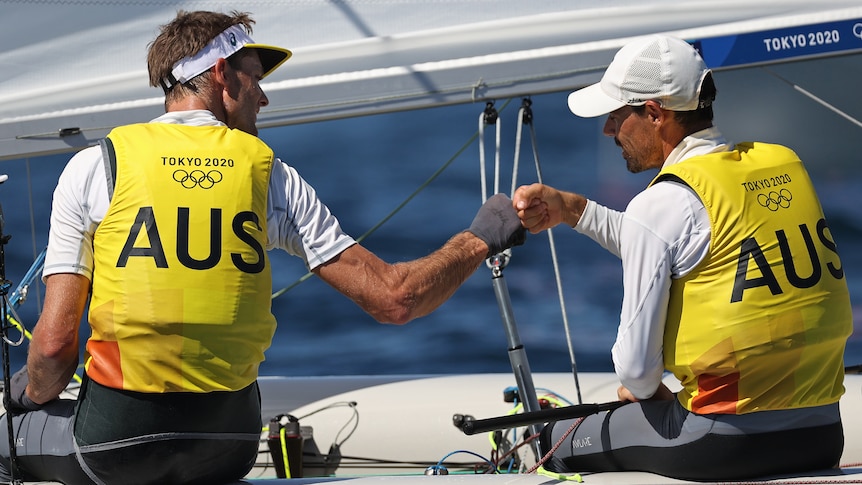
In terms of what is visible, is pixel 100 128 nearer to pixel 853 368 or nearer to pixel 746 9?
pixel 746 9

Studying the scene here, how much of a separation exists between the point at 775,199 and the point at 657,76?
28 centimetres

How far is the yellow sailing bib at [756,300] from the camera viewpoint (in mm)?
1900

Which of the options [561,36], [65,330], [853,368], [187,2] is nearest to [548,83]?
[561,36]

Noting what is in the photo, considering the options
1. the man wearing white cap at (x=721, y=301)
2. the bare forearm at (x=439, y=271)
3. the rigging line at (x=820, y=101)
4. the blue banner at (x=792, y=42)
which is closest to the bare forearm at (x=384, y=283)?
the bare forearm at (x=439, y=271)

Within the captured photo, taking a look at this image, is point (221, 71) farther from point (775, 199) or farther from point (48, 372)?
point (775, 199)

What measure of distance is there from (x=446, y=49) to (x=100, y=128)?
89cm

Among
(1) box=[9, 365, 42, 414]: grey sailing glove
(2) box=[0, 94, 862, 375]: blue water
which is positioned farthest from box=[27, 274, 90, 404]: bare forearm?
(2) box=[0, 94, 862, 375]: blue water

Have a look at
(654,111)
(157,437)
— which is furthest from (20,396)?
(654,111)

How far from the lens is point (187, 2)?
326 cm

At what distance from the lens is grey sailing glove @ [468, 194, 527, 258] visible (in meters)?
2.19

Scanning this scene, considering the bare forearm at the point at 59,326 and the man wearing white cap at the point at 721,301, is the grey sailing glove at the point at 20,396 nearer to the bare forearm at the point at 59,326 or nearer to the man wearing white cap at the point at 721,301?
the bare forearm at the point at 59,326

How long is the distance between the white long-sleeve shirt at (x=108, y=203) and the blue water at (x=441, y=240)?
2773mm

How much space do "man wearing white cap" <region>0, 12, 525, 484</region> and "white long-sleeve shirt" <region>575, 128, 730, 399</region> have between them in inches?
12.3

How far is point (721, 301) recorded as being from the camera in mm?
1910
